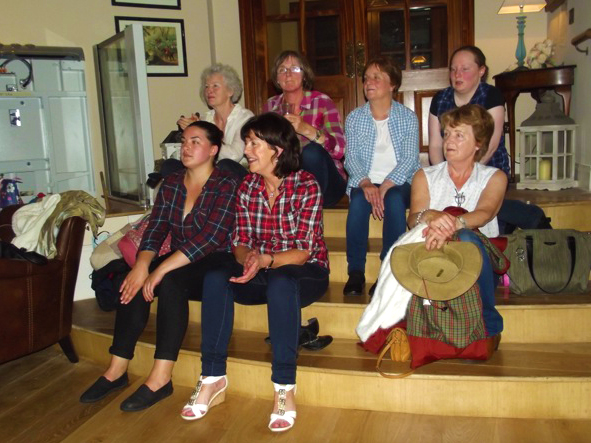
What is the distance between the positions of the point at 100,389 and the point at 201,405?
0.49m

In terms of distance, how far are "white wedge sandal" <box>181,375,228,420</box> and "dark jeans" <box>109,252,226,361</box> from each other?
172mm

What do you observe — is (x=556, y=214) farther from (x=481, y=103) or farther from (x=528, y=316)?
(x=528, y=316)

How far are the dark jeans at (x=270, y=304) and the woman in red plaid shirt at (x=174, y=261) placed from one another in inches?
5.3

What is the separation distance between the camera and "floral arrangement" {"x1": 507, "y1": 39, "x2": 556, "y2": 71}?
4418 mm

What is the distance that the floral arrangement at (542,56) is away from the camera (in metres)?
4.42

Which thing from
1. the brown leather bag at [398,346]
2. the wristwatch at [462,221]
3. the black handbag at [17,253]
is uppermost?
the wristwatch at [462,221]

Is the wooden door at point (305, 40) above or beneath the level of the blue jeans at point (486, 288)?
above

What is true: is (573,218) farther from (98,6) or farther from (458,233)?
(98,6)

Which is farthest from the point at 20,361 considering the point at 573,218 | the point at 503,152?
the point at 573,218

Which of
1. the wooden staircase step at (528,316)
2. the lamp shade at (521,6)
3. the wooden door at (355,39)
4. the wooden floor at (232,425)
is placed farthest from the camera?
the wooden door at (355,39)

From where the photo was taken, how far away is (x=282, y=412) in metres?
2.34

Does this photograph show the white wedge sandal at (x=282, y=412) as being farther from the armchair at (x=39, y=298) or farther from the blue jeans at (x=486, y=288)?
the armchair at (x=39, y=298)

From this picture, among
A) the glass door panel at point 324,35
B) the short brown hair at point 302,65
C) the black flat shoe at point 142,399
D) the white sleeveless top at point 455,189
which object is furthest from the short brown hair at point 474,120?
the glass door panel at point 324,35

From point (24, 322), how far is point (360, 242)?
5.11ft
